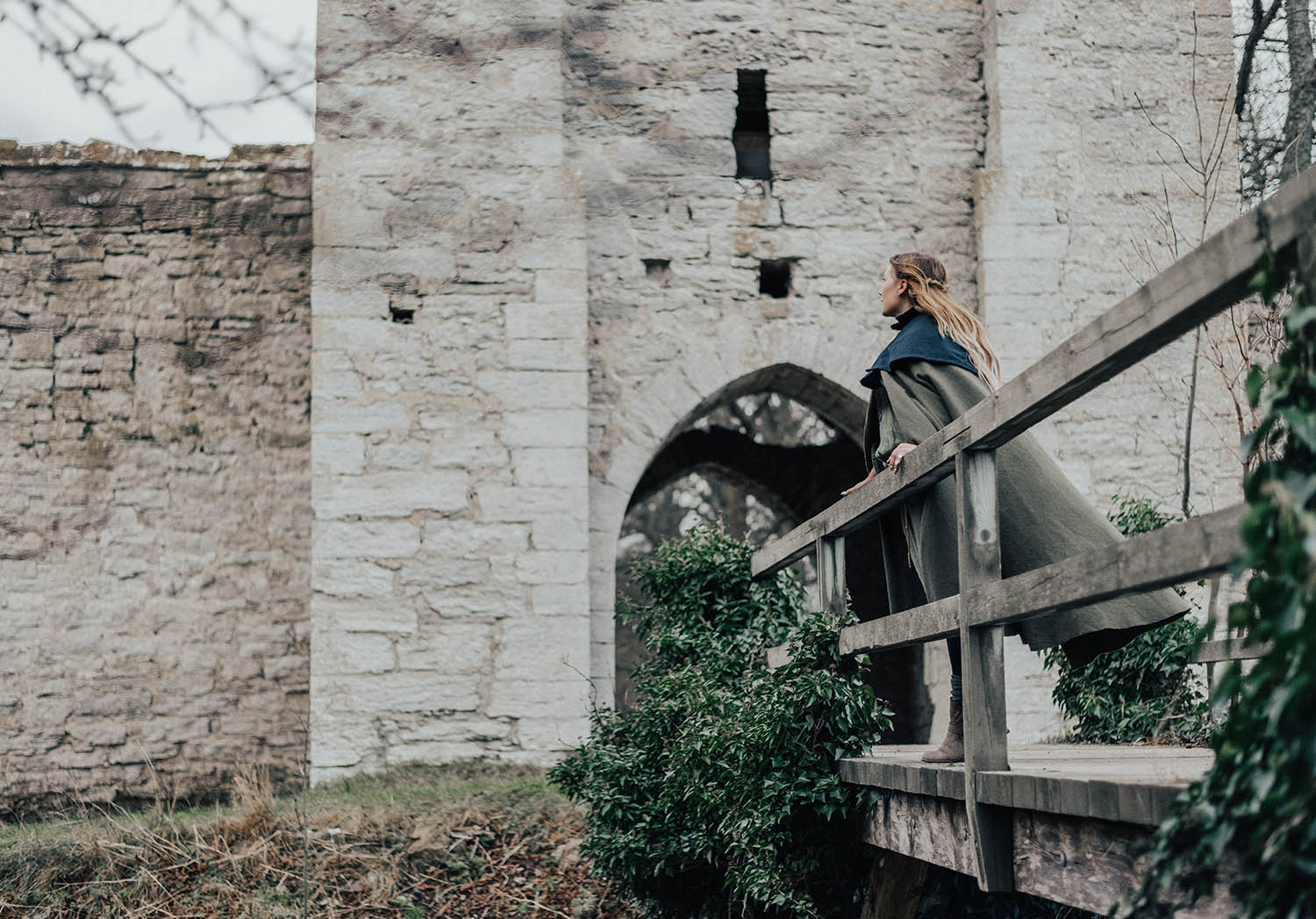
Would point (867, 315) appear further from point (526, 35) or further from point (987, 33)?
point (526, 35)

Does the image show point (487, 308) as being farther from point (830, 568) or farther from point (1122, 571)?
point (1122, 571)

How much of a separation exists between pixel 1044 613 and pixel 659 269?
16.4 feet

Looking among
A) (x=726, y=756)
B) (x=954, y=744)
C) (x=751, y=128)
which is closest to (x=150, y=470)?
(x=751, y=128)

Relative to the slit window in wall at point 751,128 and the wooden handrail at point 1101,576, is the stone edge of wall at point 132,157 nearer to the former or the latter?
the slit window in wall at point 751,128

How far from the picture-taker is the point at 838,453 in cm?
937

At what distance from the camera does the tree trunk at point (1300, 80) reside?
8.61m

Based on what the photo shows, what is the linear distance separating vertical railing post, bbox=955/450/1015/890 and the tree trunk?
6770mm

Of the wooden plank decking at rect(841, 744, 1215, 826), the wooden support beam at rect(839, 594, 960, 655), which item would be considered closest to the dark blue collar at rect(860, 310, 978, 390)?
the wooden support beam at rect(839, 594, 960, 655)

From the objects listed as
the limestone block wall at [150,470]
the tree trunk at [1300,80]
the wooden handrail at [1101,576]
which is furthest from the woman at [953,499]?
the tree trunk at [1300,80]

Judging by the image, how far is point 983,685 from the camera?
2.81 metres

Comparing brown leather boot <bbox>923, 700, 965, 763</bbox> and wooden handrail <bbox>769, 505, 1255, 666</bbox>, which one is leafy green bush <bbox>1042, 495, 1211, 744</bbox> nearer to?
brown leather boot <bbox>923, 700, 965, 763</bbox>

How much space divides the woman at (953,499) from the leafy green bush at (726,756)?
1.42 feet

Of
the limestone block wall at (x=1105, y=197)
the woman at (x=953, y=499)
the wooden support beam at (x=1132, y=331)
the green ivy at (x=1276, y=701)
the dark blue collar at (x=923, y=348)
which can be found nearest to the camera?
the green ivy at (x=1276, y=701)

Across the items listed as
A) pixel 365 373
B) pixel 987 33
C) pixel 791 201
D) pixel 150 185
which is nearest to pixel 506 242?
pixel 365 373
